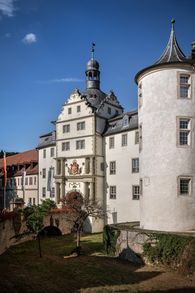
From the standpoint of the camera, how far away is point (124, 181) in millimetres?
35031

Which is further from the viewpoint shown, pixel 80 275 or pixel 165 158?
pixel 165 158

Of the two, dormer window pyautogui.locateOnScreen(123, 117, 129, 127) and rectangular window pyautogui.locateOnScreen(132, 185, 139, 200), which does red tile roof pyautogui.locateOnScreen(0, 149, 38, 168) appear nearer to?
dormer window pyautogui.locateOnScreen(123, 117, 129, 127)

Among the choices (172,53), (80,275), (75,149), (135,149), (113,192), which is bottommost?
(80,275)

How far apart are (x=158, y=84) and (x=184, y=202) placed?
8.26 meters

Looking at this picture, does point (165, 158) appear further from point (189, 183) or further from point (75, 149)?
point (75, 149)

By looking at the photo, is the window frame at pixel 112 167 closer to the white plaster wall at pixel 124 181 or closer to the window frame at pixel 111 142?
the white plaster wall at pixel 124 181

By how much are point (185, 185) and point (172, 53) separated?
9.45 m

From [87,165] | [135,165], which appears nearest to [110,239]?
[135,165]

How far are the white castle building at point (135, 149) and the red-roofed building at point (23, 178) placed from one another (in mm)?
3094

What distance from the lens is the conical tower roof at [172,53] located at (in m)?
23.0

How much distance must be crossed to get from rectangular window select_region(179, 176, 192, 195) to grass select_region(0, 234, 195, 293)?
216 inches

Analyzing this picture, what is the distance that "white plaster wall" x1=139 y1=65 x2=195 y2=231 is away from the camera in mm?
21656

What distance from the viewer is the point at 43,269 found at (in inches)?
775

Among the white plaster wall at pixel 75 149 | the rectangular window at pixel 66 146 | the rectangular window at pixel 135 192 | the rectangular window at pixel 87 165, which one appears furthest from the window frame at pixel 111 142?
the rectangular window at pixel 66 146
